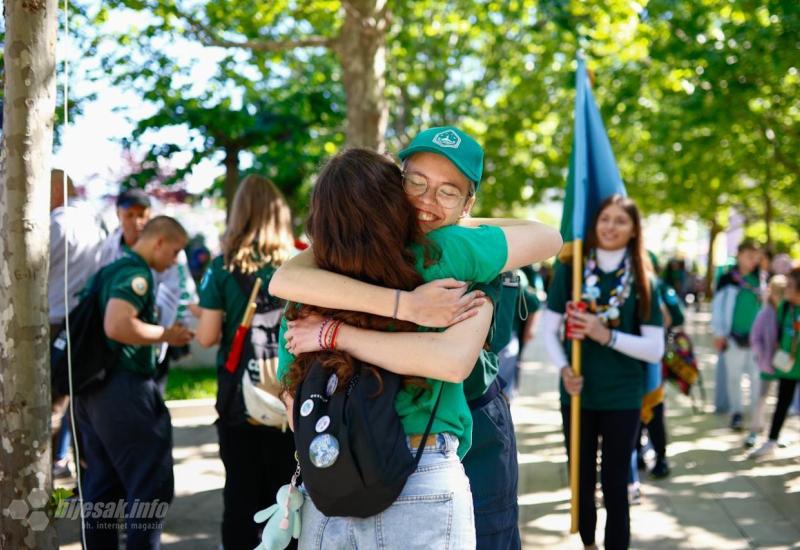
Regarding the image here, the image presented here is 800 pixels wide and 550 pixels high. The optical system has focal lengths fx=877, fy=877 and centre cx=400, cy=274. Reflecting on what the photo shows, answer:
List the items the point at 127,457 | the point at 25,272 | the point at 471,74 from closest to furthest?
the point at 25,272
the point at 127,457
the point at 471,74

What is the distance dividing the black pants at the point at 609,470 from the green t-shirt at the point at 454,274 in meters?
2.36

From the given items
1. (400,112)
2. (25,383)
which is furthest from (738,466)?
(400,112)

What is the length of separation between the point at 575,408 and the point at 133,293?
2.30 m

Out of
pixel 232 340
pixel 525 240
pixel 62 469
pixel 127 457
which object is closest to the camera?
pixel 525 240

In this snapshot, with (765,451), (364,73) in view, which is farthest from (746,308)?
(364,73)

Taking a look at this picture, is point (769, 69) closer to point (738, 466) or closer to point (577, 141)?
point (738, 466)

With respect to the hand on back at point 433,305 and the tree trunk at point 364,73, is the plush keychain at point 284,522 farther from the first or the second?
the tree trunk at point 364,73

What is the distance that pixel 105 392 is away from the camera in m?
4.08

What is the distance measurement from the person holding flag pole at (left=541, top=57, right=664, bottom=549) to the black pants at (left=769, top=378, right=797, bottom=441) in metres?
3.64

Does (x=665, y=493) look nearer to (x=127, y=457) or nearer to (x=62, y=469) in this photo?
(x=127, y=457)

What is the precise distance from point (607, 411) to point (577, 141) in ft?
5.40

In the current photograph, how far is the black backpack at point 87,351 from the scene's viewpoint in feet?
13.3

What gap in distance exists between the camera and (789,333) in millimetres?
7711

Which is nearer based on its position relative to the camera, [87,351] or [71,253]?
[87,351]
